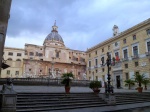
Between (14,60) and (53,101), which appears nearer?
(53,101)

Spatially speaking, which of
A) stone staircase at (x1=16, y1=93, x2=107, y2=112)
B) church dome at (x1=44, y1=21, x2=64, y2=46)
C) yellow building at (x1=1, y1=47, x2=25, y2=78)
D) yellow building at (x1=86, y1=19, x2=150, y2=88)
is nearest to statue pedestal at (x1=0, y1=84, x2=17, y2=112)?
Result: stone staircase at (x1=16, y1=93, x2=107, y2=112)

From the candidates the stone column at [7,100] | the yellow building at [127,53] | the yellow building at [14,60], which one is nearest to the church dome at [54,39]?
the yellow building at [14,60]

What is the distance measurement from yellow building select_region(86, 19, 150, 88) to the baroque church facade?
49.3ft

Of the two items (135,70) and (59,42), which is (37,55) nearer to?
(59,42)

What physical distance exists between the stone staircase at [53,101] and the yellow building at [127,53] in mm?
19125

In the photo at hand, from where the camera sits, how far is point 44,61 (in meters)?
58.7

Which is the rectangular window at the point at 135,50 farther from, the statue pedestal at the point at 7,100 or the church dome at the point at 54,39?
the church dome at the point at 54,39

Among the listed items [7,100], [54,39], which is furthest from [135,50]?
[54,39]

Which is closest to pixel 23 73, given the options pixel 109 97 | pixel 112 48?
pixel 112 48

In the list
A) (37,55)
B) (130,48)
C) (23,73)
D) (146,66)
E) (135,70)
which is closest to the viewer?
(146,66)

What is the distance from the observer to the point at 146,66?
26.8m

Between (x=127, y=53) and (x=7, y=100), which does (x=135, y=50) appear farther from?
(x=7, y=100)

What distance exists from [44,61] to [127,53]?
36126 mm

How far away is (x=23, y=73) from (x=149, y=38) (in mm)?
42945
